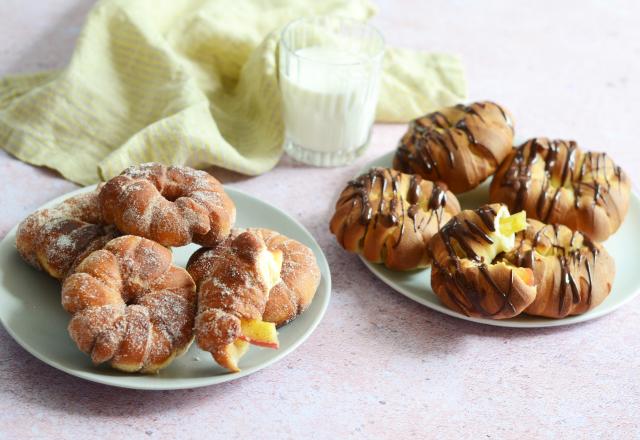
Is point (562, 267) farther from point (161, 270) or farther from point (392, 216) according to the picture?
point (161, 270)

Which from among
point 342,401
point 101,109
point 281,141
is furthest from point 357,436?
point 101,109

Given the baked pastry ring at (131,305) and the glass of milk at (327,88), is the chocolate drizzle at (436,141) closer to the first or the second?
the glass of milk at (327,88)

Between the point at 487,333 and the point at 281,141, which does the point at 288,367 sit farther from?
the point at 281,141

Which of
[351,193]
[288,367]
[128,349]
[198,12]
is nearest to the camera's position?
[128,349]

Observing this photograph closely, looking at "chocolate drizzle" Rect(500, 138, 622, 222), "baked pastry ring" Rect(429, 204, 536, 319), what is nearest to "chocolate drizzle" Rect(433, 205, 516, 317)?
"baked pastry ring" Rect(429, 204, 536, 319)

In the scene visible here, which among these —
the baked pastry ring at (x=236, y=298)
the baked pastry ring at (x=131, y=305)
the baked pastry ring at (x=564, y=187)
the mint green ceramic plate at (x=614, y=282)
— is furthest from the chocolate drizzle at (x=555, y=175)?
the baked pastry ring at (x=131, y=305)

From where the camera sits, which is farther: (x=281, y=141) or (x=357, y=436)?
(x=281, y=141)

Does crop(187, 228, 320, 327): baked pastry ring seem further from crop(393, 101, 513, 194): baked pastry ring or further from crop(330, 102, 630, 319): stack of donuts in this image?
crop(393, 101, 513, 194): baked pastry ring
